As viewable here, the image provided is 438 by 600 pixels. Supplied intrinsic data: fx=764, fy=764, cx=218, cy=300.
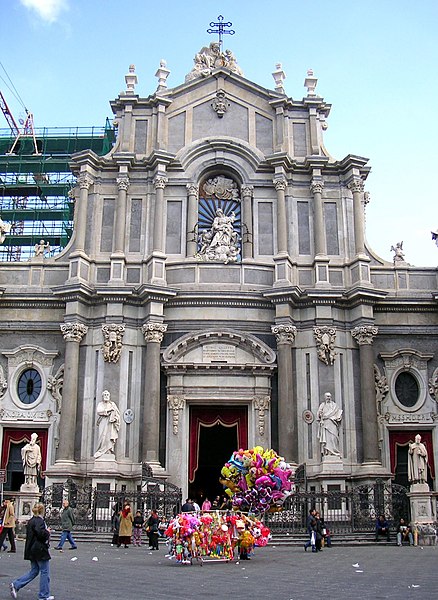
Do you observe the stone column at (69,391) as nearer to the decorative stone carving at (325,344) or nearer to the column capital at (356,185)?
the decorative stone carving at (325,344)

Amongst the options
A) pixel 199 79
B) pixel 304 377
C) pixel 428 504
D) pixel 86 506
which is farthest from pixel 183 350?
pixel 199 79

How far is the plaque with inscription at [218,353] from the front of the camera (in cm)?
2725

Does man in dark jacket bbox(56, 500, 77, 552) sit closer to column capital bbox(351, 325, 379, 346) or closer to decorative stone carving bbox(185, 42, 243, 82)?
column capital bbox(351, 325, 379, 346)

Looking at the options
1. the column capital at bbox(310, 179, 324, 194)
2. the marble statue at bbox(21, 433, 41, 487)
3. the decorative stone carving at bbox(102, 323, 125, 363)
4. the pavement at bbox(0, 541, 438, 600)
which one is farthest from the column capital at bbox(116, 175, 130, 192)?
the pavement at bbox(0, 541, 438, 600)

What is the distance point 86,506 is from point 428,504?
10672mm

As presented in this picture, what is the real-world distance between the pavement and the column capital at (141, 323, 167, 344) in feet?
31.2

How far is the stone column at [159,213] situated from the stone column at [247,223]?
3.23 m

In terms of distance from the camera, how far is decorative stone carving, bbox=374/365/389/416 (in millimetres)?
27919

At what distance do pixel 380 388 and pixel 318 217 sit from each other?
22.6ft

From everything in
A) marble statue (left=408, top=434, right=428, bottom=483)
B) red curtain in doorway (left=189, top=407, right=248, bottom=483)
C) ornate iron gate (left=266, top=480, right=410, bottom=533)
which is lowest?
ornate iron gate (left=266, top=480, right=410, bottom=533)

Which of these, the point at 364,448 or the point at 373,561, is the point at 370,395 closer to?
the point at 364,448

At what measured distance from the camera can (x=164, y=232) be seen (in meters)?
29.3

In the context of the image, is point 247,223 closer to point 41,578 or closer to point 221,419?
point 221,419

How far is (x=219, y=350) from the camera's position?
89.9ft
